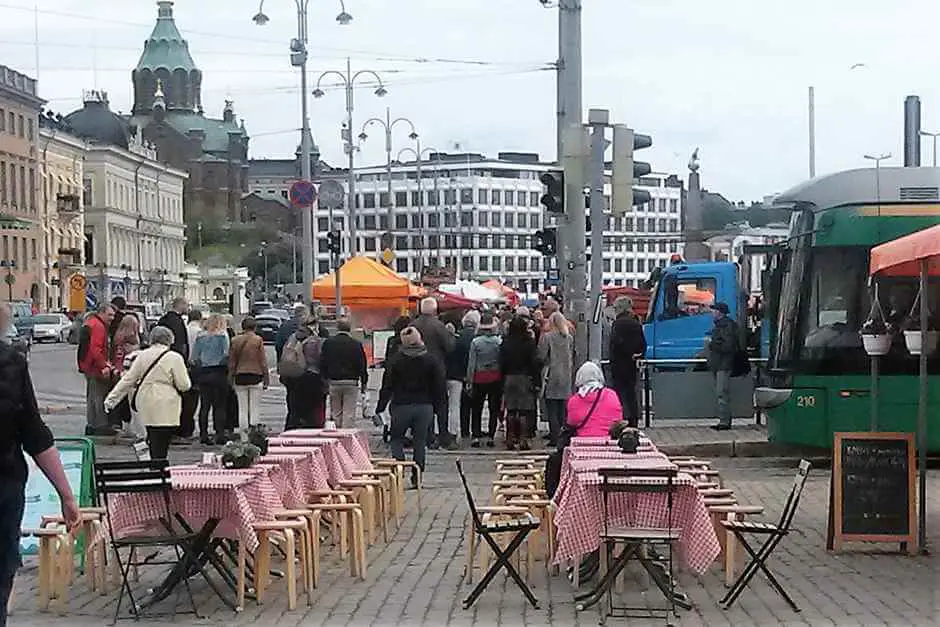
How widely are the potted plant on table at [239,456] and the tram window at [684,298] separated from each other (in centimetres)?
2140

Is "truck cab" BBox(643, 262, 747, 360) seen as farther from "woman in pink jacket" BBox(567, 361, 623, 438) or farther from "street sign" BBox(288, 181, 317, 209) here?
"woman in pink jacket" BBox(567, 361, 623, 438)

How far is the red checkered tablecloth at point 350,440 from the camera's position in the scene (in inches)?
612

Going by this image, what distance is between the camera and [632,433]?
506 inches

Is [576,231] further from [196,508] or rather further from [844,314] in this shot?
[196,508]

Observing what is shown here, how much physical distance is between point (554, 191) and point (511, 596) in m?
10.6

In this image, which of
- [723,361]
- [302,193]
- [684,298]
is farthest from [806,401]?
[302,193]

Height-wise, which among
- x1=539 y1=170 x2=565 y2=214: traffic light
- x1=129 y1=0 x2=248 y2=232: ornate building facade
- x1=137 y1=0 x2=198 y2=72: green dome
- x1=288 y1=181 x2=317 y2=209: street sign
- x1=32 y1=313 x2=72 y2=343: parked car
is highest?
x1=137 y1=0 x2=198 y2=72: green dome

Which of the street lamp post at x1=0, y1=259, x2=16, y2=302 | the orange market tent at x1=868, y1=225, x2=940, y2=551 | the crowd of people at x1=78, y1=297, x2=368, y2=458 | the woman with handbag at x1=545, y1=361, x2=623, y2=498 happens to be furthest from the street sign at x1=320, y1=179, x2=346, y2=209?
the street lamp post at x1=0, y1=259, x2=16, y2=302

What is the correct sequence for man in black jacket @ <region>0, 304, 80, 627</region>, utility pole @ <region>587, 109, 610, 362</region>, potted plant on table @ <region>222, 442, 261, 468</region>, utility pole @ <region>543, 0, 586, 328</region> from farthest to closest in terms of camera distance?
utility pole @ <region>543, 0, 586, 328</region> → utility pole @ <region>587, 109, 610, 362</region> → potted plant on table @ <region>222, 442, 261, 468</region> → man in black jacket @ <region>0, 304, 80, 627</region>

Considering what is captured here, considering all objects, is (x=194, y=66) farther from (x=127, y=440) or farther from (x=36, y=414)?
(x=36, y=414)

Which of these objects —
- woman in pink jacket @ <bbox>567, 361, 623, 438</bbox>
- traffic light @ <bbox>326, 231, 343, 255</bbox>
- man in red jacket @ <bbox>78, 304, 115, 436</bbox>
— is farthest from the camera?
traffic light @ <bbox>326, 231, 343, 255</bbox>

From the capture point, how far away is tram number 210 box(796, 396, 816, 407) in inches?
804

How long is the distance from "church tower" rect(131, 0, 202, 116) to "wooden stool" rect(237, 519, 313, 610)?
529ft

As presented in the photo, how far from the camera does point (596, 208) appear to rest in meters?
21.3
